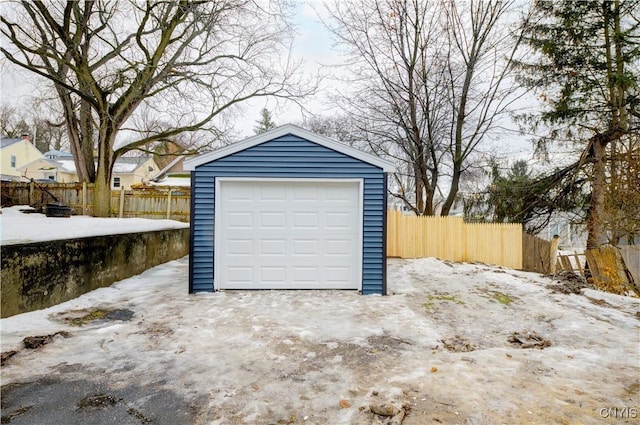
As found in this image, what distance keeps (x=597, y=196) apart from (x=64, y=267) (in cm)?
1167

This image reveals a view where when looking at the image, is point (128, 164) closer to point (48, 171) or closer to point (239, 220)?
point (48, 171)

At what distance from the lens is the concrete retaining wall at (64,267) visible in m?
4.21

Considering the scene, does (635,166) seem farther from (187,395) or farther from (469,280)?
(187,395)

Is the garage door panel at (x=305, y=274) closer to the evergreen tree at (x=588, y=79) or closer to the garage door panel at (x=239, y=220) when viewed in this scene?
the garage door panel at (x=239, y=220)

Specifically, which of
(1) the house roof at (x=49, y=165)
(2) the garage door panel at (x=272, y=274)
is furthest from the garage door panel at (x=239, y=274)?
(1) the house roof at (x=49, y=165)

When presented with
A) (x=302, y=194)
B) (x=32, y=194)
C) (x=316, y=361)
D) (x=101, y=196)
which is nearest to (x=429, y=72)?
(x=302, y=194)

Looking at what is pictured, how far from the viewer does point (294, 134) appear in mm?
6031

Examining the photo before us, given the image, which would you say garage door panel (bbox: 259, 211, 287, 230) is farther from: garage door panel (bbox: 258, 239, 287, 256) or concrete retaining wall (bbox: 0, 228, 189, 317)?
concrete retaining wall (bbox: 0, 228, 189, 317)

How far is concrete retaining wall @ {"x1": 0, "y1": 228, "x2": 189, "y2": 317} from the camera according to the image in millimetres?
4211

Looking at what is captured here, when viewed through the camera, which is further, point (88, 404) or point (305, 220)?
point (305, 220)

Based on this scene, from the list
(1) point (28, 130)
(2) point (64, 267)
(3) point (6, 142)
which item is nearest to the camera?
(2) point (64, 267)

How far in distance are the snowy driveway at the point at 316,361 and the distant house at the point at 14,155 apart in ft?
85.3

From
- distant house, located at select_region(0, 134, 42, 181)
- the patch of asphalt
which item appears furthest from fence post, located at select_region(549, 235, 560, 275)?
distant house, located at select_region(0, 134, 42, 181)

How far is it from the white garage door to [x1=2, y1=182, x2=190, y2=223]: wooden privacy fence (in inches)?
304
